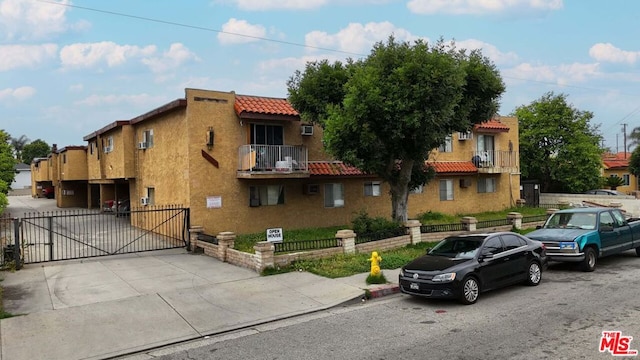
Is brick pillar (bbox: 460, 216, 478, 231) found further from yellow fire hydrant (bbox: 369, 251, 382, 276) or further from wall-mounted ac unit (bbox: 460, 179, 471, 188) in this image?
wall-mounted ac unit (bbox: 460, 179, 471, 188)

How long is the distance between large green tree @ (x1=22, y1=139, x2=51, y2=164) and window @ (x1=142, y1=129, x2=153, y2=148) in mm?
80900

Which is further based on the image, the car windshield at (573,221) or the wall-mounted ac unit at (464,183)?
the wall-mounted ac unit at (464,183)

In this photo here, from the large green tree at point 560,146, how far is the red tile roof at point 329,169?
1852 centimetres

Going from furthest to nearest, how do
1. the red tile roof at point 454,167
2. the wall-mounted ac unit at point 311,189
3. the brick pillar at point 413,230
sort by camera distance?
1. the red tile roof at point 454,167
2. the wall-mounted ac unit at point 311,189
3. the brick pillar at point 413,230

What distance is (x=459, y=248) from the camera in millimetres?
10367

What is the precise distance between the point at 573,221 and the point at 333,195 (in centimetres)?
1040

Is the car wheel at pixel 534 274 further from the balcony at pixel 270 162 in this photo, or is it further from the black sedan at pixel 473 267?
the balcony at pixel 270 162

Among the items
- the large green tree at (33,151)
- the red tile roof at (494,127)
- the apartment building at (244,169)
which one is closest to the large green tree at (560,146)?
the red tile roof at (494,127)

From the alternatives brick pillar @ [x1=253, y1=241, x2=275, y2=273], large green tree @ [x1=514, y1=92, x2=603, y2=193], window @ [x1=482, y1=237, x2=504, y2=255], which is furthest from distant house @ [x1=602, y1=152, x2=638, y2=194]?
brick pillar @ [x1=253, y1=241, x2=275, y2=273]

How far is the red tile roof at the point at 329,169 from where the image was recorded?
1973 cm

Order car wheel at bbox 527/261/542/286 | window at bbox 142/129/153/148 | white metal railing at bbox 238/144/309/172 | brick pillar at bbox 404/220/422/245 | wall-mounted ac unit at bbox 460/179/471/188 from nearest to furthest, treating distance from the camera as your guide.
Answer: car wheel at bbox 527/261/542/286, brick pillar at bbox 404/220/422/245, white metal railing at bbox 238/144/309/172, window at bbox 142/129/153/148, wall-mounted ac unit at bbox 460/179/471/188

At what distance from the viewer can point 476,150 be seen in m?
27.3

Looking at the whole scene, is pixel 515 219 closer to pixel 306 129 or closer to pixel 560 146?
pixel 306 129

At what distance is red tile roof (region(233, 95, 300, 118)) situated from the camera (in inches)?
711
